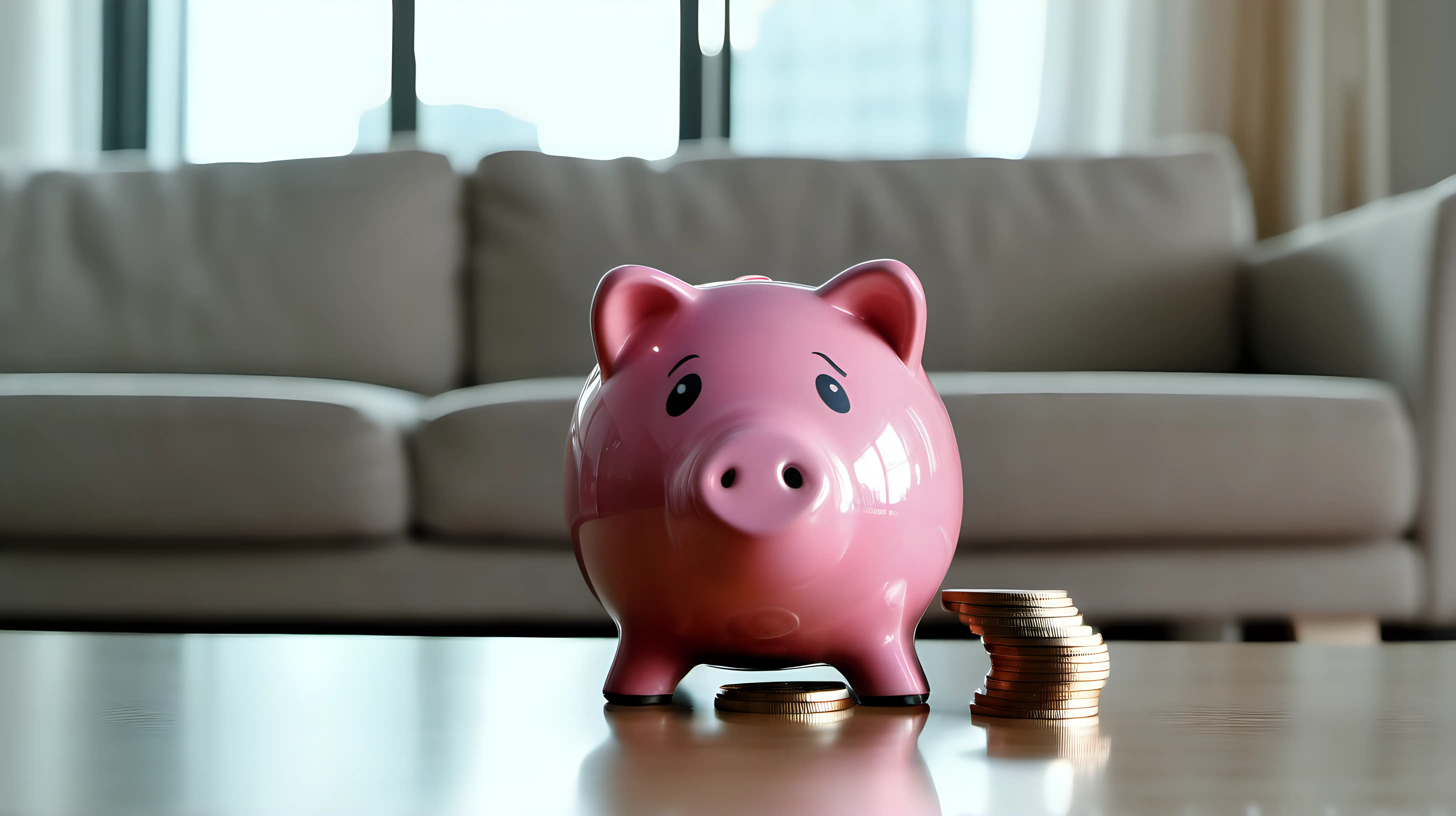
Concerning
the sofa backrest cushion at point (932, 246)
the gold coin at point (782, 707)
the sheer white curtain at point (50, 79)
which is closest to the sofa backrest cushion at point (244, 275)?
the sofa backrest cushion at point (932, 246)

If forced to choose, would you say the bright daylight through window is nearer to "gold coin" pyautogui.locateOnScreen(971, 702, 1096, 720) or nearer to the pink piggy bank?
the pink piggy bank

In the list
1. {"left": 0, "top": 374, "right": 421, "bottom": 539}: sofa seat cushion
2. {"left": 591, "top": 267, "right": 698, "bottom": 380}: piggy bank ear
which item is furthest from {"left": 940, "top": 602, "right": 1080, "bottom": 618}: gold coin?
{"left": 0, "top": 374, "right": 421, "bottom": 539}: sofa seat cushion

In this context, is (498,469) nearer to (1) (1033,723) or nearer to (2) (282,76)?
(1) (1033,723)

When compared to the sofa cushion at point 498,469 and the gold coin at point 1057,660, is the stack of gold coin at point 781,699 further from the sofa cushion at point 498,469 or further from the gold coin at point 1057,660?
the sofa cushion at point 498,469

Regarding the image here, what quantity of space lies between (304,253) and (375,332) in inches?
8.4

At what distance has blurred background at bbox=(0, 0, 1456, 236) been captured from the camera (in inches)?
125

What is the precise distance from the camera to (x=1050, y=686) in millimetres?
546

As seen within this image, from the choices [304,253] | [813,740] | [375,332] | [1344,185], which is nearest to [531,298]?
[375,332]

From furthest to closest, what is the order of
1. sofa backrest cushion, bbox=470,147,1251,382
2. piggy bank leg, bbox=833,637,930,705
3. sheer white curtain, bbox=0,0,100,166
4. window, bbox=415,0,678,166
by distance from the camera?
window, bbox=415,0,678,166
sheer white curtain, bbox=0,0,100,166
sofa backrest cushion, bbox=470,147,1251,382
piggy bank leg, bbox=833,637,930,705

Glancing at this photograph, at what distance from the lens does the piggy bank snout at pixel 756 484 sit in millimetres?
540

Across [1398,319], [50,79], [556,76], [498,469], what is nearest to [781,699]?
[498,469]

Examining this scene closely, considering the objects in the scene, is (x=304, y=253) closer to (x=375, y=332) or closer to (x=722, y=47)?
(x=375, y=332)

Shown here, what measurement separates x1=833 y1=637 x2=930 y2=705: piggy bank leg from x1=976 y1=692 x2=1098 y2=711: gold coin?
0.21 ft

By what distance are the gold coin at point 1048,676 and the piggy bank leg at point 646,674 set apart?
168 millimetres
